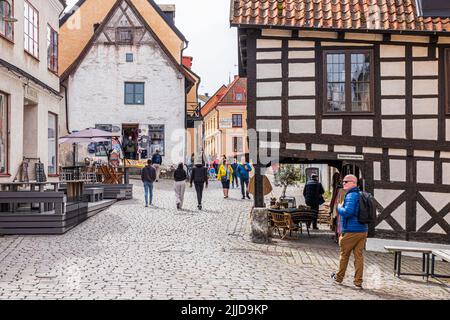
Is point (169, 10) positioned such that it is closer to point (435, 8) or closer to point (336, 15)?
point (336, 15)

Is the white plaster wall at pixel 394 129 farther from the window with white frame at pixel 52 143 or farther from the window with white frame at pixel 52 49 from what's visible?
the window with white frame at pixel 52 49

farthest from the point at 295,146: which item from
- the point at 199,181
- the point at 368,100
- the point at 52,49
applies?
the point at 52,49

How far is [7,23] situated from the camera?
53.5 feet

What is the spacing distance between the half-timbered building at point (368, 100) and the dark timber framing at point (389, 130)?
1.0 inches

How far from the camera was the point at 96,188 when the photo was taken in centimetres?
2067

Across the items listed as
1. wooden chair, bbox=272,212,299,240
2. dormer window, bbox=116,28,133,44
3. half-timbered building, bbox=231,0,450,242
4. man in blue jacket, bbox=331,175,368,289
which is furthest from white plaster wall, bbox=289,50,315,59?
dormer window, bbox=116,28,133,44

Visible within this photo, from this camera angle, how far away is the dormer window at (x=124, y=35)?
120ft

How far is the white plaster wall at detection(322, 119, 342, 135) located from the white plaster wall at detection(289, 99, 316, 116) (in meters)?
0.41

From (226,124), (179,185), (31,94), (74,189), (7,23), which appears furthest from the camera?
(226,124)

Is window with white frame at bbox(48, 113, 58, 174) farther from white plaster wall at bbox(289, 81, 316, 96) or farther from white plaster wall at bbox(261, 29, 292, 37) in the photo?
white plaster wall at bbox(289, 81, 316, 96)

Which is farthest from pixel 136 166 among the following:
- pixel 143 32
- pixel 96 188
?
pixel 96 188

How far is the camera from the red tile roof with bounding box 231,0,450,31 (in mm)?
15344

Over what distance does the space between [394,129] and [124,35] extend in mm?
24174
